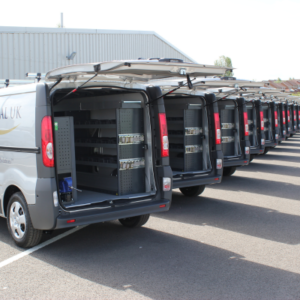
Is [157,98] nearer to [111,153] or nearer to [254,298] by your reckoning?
[111,153]

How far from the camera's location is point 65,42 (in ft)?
65.5

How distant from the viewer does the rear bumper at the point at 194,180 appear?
7551 mm

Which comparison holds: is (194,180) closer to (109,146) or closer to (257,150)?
(109,146)

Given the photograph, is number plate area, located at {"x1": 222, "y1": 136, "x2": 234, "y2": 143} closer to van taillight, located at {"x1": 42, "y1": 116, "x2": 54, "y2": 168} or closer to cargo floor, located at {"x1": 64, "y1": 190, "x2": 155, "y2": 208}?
cargo floor, located at {"x1": 64, "y1": 190, "x2": 155, "y2": 208}

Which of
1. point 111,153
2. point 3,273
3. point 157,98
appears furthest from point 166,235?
point 3,273

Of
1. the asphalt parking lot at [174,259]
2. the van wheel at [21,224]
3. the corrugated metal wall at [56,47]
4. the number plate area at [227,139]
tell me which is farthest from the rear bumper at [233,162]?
the corrugated metal wall at [56,47]

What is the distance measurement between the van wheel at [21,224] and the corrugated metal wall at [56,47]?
43.4 ft

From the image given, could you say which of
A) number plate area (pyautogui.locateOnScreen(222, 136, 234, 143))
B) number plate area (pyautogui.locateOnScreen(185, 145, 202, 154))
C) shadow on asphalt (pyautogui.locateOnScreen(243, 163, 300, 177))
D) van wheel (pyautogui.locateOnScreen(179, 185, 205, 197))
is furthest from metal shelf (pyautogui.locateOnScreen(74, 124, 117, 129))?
shadow on asphalt (pyautogui.locateOnScreen(243, 163, 300, 177))

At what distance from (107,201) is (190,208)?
2.82m

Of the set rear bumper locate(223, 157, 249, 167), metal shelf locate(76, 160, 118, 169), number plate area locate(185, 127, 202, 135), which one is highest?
number plate area locate(185, 127, 202, 135)

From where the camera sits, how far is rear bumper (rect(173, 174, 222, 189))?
7551 millimetres

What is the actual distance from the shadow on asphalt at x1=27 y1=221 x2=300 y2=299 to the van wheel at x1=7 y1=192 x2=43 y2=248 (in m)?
0.23

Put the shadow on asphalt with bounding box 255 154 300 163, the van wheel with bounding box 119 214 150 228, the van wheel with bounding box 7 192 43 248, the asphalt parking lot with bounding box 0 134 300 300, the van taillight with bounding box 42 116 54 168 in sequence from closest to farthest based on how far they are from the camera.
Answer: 1. the asphalt parking lot with bounding box 0 134 300 300
2. the van taillight with bounding box 42 116 54 168
3. the van wheel with bounding box 7 192 43 248
4. the van wheel with bounding box 119 214 150 228
5. the shadow on asphalt with bounding box 255 154 300 163

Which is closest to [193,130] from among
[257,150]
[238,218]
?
[238,218]
